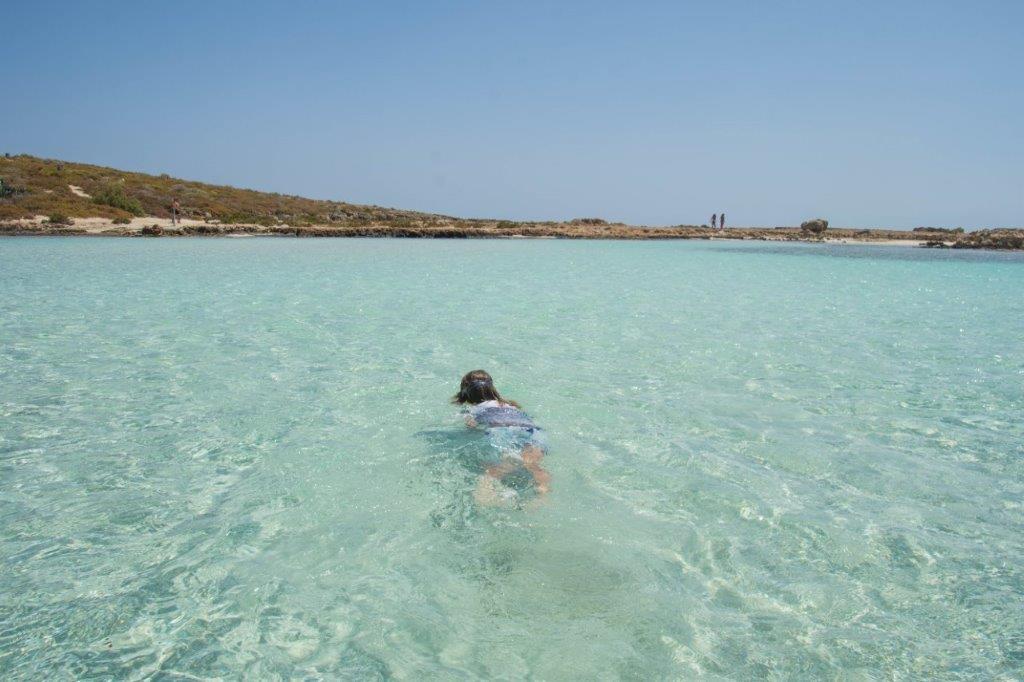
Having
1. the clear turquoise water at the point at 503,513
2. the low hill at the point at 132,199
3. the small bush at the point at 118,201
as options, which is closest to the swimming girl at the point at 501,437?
the clear turquoise water at the point at 503,513

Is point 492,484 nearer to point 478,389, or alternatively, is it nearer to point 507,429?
point 507,429

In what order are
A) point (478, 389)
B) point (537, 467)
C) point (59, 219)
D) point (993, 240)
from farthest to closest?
point (993, 240) → point (59, 219) → point (478, 389) → point (537, 467)

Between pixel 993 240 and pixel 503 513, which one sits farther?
pixel 993 240

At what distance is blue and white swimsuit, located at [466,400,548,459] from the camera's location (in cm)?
580

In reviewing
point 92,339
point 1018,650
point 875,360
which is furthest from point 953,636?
point 92,339

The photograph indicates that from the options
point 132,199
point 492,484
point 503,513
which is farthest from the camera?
point 132,199

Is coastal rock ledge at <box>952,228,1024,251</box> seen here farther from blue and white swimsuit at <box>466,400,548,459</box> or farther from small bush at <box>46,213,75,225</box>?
small bush at <box>46,213,75,225</box>

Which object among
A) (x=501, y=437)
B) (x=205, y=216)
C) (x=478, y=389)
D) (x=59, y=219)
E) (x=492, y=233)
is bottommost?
(x=501, y=437)

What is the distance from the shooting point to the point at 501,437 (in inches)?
232

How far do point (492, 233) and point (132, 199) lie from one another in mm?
34893

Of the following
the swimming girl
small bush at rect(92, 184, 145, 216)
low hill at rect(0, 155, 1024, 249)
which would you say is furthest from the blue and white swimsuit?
small bush at rect(92, 184, 145, 216)

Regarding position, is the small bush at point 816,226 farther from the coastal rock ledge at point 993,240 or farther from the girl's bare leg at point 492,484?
the girl's bare leg at point 492,484

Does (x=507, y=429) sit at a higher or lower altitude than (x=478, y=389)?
lower

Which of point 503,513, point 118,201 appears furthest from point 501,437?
point 118,201
